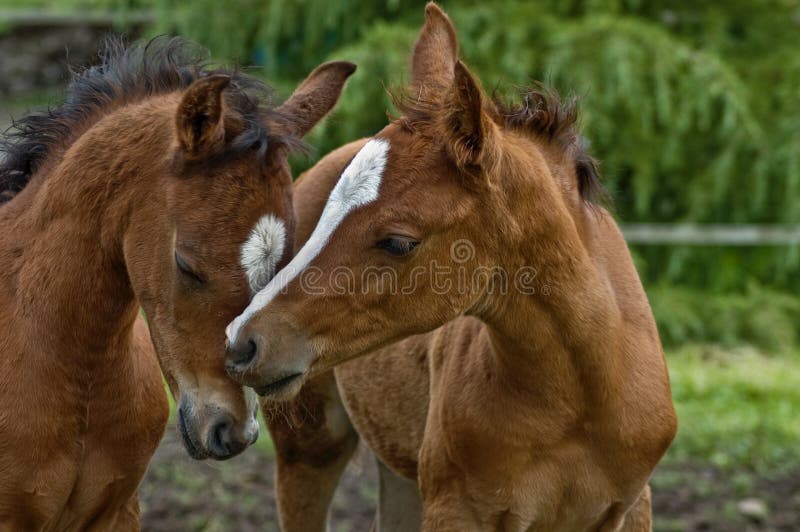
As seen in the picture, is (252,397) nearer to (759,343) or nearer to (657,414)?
(657,414)

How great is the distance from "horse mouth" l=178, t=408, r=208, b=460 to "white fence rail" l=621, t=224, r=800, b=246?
780 centimetres

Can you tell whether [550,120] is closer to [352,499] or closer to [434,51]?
[434,51]

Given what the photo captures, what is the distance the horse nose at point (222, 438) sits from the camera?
11.8 feet

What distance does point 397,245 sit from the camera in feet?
11.6

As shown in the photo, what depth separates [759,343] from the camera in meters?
10.8

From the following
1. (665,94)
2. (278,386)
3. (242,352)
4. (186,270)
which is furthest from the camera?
(665,94)

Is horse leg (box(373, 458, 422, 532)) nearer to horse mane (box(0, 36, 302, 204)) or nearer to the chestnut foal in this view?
the chestnut foal

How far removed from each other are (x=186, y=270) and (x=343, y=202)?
0.54 m

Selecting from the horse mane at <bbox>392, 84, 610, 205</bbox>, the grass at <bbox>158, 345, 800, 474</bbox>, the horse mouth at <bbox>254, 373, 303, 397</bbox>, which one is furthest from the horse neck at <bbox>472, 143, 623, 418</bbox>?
the grass at <bbox>158, 345, 800, 474</bbox>

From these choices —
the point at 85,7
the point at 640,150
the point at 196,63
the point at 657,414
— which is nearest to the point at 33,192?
the point at 196,63

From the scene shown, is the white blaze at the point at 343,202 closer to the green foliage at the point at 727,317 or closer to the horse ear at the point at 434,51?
the horse ear at the point at 434,51

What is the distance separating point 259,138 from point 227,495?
3.58 metres

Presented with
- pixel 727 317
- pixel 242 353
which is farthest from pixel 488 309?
pixel 727 317

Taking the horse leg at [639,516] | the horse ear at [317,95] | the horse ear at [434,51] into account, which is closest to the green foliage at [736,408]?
the horse leg at [639,516]
